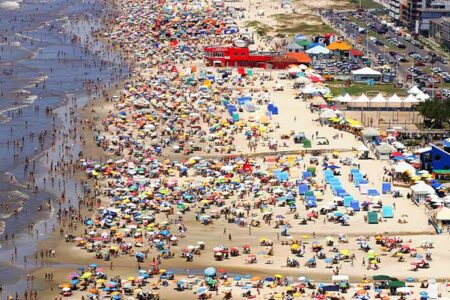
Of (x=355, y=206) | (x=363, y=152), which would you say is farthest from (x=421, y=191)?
(x=363, y=152)

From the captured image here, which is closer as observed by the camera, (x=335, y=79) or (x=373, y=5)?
(x=335, y=79)

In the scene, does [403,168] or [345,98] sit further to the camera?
[345,98]

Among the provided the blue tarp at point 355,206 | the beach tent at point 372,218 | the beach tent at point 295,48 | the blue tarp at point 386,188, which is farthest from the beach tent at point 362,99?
the beach tent at point 372,218

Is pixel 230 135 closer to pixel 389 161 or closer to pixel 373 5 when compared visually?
pixel 389 161

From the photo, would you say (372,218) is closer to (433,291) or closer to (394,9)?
(433,291)

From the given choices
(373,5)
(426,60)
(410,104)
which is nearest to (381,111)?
(410,104)

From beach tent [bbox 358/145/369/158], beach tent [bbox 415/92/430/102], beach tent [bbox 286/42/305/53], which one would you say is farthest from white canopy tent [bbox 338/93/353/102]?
beach tent [bbox 286/42/305/53]
